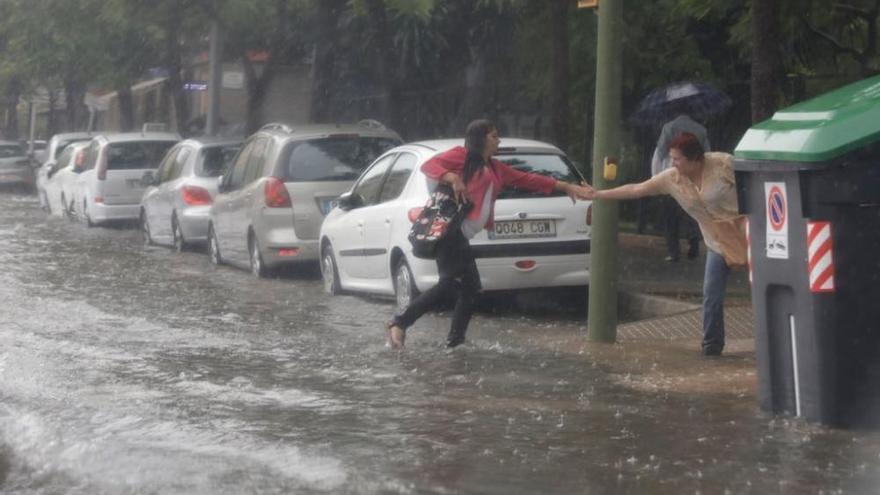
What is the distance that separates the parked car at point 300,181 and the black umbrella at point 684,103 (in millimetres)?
2688

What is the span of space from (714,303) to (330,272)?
544 centimetres

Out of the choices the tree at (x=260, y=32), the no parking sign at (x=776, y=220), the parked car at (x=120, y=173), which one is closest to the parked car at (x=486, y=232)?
the no parking sign at (x=776, y=220)

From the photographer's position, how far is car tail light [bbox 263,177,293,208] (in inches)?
627

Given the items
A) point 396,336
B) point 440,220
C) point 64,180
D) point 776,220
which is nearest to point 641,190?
point 440,220

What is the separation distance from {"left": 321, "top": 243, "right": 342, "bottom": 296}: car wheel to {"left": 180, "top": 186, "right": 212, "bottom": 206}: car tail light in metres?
5.39

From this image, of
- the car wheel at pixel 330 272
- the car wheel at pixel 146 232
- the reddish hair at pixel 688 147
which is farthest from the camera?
the car wheel at pixel 146 232

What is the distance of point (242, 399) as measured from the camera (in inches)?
344

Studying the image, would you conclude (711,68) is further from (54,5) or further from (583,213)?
(54,5)

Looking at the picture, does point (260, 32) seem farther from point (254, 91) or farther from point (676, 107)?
point (676, 107)

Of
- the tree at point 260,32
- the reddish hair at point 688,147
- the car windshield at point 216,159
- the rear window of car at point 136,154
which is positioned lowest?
the reddish hair at point 688,147

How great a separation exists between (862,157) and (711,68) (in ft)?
38.7

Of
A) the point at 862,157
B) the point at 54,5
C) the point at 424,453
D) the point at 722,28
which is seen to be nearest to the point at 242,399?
the point at 424,453

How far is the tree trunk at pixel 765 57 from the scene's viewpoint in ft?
40.7

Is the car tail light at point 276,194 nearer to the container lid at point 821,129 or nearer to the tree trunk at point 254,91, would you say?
the container lid at point 821,129
